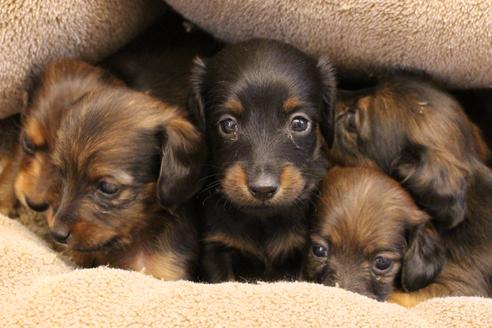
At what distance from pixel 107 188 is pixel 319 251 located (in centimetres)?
77

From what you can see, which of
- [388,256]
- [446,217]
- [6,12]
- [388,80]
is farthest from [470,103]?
[6,12]

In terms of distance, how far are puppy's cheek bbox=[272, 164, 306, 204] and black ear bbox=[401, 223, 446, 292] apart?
17.9 inches

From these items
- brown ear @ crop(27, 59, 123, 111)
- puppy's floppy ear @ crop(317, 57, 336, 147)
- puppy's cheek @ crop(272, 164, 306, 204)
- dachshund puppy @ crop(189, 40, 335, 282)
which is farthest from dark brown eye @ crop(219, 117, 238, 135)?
brown ear @ crop(27, 59, 123, 111)

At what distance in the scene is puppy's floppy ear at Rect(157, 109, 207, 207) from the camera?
7.61 feet

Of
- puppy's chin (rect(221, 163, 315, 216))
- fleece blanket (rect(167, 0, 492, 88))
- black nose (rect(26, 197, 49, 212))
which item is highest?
fleece blanket (rect(167, 0, 492, 88))

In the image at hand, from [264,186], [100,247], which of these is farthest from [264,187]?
[100,247]

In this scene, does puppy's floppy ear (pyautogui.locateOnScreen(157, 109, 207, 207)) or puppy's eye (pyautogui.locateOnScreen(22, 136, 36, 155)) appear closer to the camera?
puppy's floppy ear (pyautogui.locateOnScreen(157, 109, 207, 207))

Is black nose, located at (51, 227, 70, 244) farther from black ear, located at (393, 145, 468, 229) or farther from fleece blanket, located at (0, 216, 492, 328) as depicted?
black ear, located at (393, 145, 468, 229)

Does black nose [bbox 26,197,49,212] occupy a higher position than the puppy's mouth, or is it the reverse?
black nose [bbox 26,197,49,212]

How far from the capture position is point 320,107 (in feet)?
8.40

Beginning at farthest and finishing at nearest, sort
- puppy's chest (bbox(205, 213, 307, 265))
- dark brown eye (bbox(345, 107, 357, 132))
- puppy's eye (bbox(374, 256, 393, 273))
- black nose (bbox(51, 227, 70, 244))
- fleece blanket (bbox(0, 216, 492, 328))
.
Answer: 1. dark brown eye (bbox(345, 107, 357, 132))
2. puppy's chest (bbox(205, 213, 307, 265))
3. puppy's eye (bbox(374, 256, 393, 273))
4. black nose (bbox(51, 227, 70, 244))
5. fleece blanket (bbox(0, 216, 492, 328))

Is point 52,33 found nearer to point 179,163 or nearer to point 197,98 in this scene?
point 197,98

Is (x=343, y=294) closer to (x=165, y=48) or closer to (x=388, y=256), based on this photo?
(x=388, y=256)

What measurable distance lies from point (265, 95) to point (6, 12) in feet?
3.31
